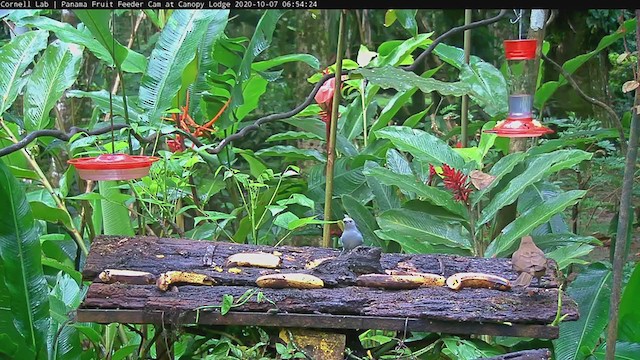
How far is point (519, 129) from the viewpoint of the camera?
1409 mm

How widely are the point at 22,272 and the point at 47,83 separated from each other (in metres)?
0.59

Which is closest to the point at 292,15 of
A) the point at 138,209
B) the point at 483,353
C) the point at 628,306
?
the point at 138,209

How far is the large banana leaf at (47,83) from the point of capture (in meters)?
1.84

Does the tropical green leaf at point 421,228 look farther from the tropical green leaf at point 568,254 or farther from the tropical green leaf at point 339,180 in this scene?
the tropical green leaf at point 339,180

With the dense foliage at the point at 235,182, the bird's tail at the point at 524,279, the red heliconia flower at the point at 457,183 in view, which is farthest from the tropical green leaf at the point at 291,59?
the bird's tail at the point at 524,279

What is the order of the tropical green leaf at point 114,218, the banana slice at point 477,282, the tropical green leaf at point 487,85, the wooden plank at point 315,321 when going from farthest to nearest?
1. the tropical green leaf at point 487,85
2. the tropical green leaf at point 114,218
3. the banana slice at point 477,282
4. the wooden plank at point 315,321

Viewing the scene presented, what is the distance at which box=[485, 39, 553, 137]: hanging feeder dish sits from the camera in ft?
4.63

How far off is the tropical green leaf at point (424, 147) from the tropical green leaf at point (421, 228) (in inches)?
5.8

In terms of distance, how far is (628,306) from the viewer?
1.62 meters

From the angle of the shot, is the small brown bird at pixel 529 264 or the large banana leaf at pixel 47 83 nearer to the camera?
the small brown bird at pixel 529 264

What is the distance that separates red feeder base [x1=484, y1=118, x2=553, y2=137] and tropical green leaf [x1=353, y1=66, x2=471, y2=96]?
7.3 inches

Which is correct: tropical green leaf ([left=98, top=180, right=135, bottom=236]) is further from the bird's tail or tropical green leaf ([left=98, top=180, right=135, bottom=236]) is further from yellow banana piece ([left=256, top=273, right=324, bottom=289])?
the bird's tail

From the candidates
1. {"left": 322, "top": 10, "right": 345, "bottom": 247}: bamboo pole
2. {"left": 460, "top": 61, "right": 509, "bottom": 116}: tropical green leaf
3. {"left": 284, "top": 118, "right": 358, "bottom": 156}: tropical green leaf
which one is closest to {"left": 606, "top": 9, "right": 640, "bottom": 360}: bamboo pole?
{"left": 460, "top": 61, "right": 509, "bottom": 116}: tropical green leaf

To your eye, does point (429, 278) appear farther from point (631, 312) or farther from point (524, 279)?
point (631, 312)
